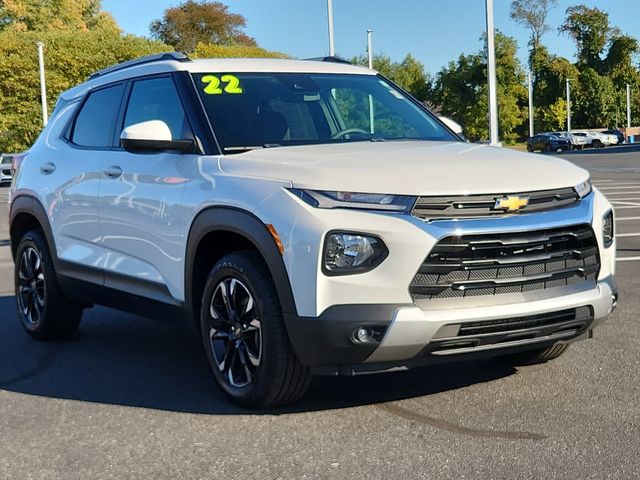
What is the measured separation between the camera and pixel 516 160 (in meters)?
4.40

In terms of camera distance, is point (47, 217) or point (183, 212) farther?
point (47, 217)

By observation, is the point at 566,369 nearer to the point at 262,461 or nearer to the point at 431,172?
the point at 431,172

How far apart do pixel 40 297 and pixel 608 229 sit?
3974mm

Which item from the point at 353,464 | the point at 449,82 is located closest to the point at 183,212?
the point at 353,464

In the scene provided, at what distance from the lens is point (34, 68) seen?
160 ft

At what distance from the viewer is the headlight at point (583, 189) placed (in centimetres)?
430

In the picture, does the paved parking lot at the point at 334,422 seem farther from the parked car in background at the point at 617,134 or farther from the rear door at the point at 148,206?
the parked car in background at the point at 617,134

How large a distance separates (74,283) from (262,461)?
2625 millimetres

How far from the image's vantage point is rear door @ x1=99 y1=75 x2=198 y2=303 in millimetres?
4773

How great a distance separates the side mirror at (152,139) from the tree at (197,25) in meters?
77.2

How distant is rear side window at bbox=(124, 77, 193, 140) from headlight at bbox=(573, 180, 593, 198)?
2032 mm

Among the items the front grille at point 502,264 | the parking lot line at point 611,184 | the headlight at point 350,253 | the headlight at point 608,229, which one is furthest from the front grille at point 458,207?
the parking lot line at point 611,184

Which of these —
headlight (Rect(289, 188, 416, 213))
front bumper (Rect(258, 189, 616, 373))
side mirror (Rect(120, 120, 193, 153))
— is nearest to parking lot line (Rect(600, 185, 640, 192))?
side mirror (Rect(120, 120, 193, 153))

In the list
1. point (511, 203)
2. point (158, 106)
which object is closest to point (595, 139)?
point (158, 106)
